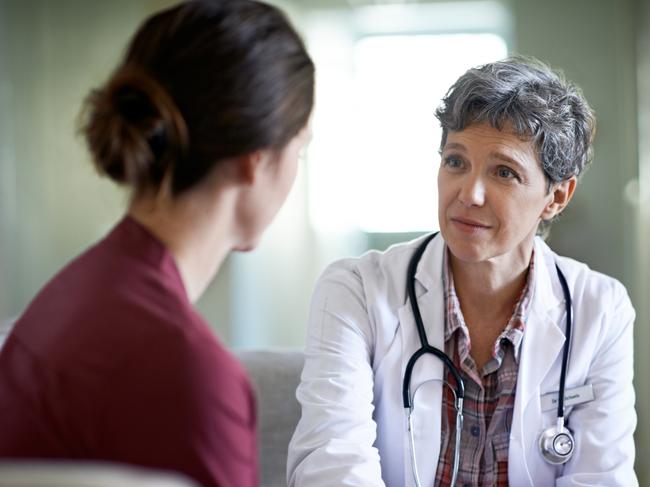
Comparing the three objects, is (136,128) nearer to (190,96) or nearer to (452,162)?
(190,96)

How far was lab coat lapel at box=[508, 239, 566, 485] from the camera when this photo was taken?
1479mm

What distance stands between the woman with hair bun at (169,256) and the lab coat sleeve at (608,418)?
34.3 inches

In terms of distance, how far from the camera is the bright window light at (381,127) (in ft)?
10.6

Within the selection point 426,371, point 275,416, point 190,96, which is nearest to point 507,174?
point 426,371

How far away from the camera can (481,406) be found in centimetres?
152

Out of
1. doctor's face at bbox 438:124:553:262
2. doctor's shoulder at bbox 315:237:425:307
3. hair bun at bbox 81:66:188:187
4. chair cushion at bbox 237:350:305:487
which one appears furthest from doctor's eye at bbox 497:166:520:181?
hair bun at bbox 81:66:188:187

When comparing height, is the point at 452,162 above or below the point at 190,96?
below

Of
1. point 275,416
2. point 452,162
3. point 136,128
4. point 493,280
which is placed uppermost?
point 136,128

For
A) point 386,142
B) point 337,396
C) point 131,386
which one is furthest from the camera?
point 386,142

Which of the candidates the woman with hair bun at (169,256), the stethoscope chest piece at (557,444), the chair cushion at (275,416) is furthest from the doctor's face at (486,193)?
the woman with hair bun at (169,256)

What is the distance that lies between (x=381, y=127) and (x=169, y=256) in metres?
2.53

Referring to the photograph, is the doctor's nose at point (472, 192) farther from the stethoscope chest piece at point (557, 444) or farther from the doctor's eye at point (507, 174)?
the stethoscope chest piece at point (557, 444)

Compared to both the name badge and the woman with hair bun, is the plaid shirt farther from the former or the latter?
the woman with hair bun

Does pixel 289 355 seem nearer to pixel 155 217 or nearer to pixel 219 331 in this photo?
pixel 155 217
